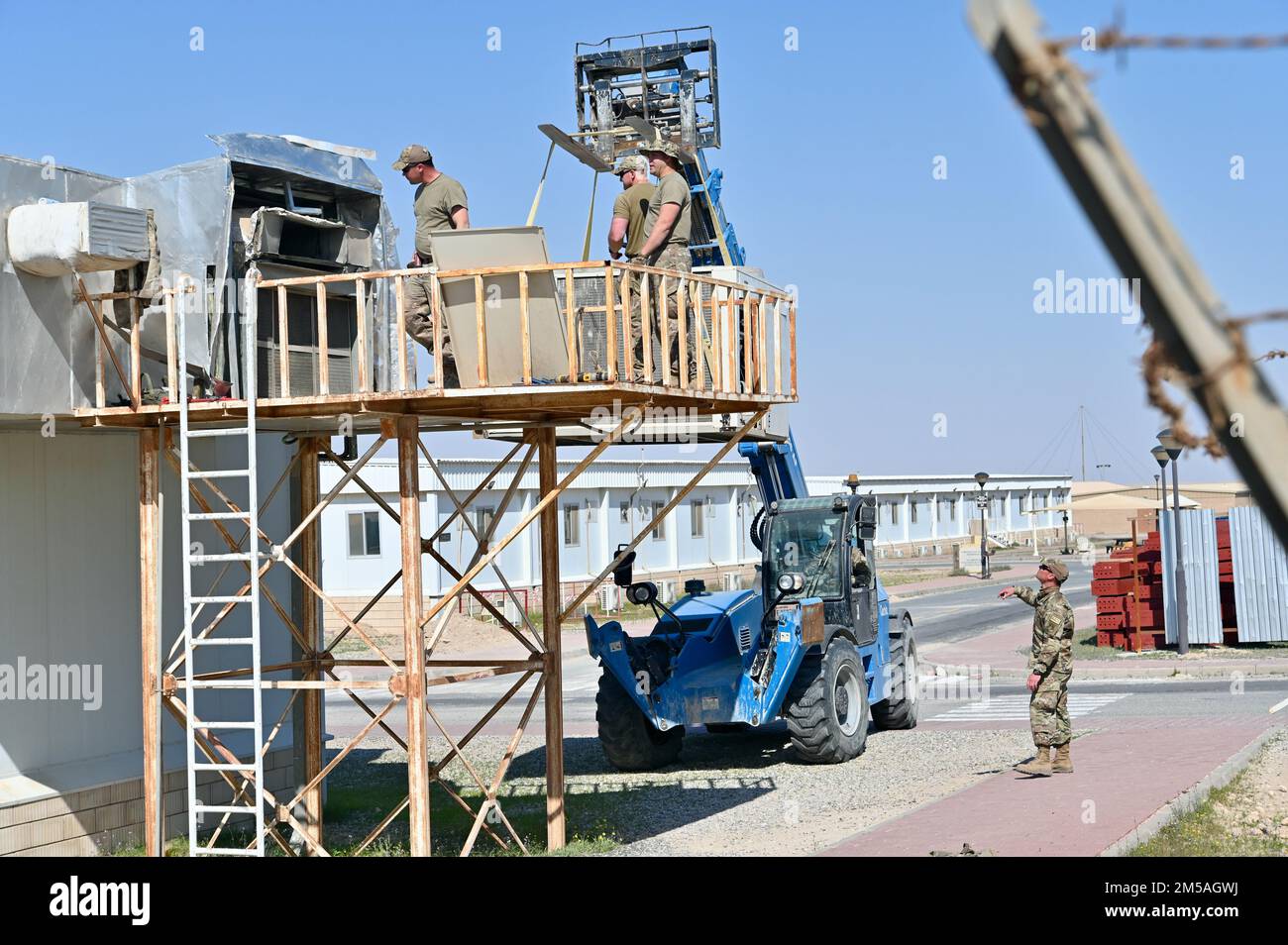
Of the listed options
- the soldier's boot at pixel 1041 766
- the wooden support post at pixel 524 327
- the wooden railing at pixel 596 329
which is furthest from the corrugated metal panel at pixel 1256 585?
the wooden support post at pixel 524 327

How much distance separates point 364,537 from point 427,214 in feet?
97.8

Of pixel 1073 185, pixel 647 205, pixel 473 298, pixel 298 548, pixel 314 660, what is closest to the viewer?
pixel 1073 185

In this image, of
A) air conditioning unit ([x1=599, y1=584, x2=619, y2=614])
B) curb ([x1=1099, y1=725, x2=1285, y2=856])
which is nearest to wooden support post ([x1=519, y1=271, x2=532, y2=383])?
curb ([x1=1099, y1=725, x2=1285, y2=856])

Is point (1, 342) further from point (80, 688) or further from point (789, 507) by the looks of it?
point (789, 507)

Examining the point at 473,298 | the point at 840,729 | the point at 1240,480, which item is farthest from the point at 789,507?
the point at 1240,480

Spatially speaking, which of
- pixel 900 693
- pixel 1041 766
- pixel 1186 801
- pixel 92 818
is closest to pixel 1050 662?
pixel 1041 766

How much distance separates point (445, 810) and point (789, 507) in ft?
18.1

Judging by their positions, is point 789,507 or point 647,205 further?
point 789,507

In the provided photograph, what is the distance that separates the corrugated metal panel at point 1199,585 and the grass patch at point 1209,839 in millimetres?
13270

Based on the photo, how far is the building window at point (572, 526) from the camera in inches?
1693

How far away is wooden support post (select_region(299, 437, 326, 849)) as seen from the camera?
1262cm

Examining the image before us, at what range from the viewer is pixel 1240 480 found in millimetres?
2498

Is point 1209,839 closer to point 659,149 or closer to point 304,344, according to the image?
point 659,149

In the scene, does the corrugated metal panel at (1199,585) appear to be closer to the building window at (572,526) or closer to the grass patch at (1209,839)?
the grass patch at (1209,839)
